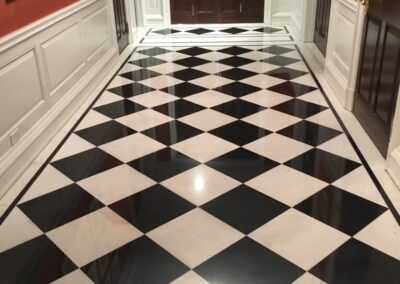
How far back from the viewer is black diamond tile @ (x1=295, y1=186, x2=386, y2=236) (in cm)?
210

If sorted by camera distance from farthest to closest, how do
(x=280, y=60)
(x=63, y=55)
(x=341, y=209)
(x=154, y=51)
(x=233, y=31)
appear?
(x=233, y=31)
(x=154, y=51)
(x=280, y=60)
(x=63, y=55)
(x=341, y=209)

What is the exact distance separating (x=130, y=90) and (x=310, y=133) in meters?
1.73

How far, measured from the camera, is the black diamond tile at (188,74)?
4.28 metres

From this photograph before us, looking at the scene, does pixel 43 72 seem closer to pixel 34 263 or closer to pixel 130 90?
pixel 130 90

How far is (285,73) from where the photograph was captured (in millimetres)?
4332

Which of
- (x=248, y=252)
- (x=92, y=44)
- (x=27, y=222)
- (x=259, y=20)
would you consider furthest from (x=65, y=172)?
(x=259, y=20)

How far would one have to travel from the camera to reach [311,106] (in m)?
3.50

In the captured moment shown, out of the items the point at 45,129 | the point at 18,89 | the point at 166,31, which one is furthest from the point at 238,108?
the point at 166,31

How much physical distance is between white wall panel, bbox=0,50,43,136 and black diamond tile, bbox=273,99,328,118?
1.77 metres

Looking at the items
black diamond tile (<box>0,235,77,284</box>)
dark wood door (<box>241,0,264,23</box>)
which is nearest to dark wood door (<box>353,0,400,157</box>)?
black diamond tile (<box>0,235,77,284</box>)

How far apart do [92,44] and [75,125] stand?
1214 millimetres

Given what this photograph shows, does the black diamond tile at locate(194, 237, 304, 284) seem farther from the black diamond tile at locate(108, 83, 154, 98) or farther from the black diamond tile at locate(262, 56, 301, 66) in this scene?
the black diamond tile at locate(262, 56, 301, 66)

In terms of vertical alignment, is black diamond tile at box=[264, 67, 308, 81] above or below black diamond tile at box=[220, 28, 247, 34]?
below

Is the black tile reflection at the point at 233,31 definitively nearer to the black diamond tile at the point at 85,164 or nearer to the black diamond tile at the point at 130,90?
the black diamond tile at the point at 130,90
